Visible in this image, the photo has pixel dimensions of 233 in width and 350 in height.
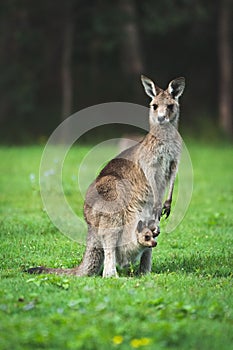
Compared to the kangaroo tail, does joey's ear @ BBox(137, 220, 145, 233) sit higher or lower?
higher

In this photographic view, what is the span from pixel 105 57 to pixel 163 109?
1823cm

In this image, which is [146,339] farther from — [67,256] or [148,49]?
[148,49]

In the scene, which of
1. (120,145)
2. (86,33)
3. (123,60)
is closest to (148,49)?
(123,60)

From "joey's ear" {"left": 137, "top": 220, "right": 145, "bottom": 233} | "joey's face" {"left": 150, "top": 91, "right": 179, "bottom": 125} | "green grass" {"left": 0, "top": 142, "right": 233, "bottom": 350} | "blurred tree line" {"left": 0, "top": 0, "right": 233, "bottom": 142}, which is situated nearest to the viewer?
"green grass" {"left": 0, "top": 142, "right": 233, "bottom": 350}

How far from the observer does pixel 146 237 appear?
6.34 m

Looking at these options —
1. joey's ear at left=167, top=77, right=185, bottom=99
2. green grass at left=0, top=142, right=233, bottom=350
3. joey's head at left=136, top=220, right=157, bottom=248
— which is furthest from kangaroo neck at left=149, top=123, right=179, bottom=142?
green grass at left=0, top=142, right=233, bottom=350

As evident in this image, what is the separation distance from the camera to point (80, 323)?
15.7 ft

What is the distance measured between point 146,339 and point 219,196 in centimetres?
770

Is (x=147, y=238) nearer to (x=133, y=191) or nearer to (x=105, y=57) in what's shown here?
(x=133, y=191)

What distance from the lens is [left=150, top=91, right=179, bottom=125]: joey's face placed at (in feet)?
22.4

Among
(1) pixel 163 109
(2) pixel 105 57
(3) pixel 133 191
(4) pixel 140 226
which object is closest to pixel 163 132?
(1) pixel 163 109

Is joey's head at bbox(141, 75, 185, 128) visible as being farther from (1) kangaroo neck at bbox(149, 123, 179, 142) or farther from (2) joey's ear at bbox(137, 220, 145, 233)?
(2) joey's ear at bbox(137, 220, 145, 233)

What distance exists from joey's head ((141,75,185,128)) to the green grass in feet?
4.70

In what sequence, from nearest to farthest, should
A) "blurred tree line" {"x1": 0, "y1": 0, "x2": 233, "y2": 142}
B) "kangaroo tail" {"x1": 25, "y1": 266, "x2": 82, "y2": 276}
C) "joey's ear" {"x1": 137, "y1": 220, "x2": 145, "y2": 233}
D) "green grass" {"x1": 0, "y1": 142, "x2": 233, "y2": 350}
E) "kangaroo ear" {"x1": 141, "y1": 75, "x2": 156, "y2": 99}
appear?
"green grass" {"x1": 0, "y1": 142, "x2": 233, "y2": 350}, "kangaroo tail" {"x1": 25, "y1": 266, "x2": 82, "y2": 276}, "joey's ear" {"x1": 137, "y1": 220, "x2": 145, "y2": 233}, "kangaroo ear" {"x1": 141, "y1": 75, "x2": 156, "y2": 99}, "blurred tree line" {"x1": 0, "y1": 0, "x2": 233, "y2": 142}
